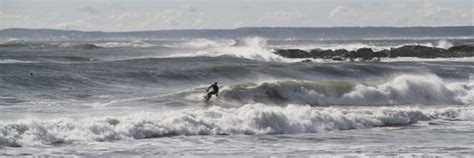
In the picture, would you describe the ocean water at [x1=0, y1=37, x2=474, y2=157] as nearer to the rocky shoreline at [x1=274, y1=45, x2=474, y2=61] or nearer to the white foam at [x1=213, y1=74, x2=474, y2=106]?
the white foam at [x1=213, y1=74, x2=474, y2=106]

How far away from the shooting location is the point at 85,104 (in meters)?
24.3

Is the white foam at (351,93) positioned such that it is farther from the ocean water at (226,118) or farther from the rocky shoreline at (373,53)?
the rocky shoreline at (373,53)

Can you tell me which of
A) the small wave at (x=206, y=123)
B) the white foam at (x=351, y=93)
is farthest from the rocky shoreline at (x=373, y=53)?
the small wave at (x=206, y=123)

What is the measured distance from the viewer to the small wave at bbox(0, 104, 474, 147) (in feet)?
57.8

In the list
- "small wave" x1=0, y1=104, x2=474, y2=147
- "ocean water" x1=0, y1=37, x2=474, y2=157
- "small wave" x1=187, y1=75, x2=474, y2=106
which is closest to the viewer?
"ocean water" x1=0, y1=37, x2=474, y2=157

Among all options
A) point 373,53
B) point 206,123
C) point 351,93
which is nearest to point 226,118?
point 206,123

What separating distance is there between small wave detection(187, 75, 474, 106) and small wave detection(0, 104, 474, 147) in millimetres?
5104

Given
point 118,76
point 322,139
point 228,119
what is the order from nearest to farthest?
point 322,139, point 228,119, point 118,76

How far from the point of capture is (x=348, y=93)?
30.1 m

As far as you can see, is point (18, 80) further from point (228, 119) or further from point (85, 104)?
point (228, 119)

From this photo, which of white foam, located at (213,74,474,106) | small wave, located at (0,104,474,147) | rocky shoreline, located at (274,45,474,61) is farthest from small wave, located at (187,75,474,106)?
rocky shoreline, located at (274,45,474,61)

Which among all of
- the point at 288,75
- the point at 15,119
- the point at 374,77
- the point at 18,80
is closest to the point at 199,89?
the point at 18,80

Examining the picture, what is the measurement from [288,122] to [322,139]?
222 centimetres

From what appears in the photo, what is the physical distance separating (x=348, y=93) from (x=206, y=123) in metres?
11.1
